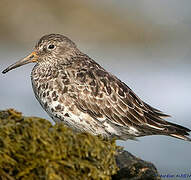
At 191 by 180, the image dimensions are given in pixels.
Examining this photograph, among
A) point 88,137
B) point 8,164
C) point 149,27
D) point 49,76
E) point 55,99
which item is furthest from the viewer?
point 149,27

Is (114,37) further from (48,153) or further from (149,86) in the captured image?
(48,153)

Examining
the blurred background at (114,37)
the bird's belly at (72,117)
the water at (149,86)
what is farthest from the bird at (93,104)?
the blurred background at (114,37)

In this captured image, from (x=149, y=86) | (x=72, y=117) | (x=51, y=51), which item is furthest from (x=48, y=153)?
(x=149, y=86)

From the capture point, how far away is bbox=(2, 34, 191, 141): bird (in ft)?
17.5

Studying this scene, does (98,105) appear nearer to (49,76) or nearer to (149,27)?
(49,76)

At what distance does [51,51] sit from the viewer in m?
6.13

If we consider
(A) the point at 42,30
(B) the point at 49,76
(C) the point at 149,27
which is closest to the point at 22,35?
(A) the point at 42,30

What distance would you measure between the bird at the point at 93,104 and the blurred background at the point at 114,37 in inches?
187

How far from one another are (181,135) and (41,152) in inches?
93.2

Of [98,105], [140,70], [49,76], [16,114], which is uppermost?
[140,70]

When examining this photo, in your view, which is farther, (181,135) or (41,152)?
(181,135)

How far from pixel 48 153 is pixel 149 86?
735 centimetres

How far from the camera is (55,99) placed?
533cm

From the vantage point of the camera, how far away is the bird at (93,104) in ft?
17.5
